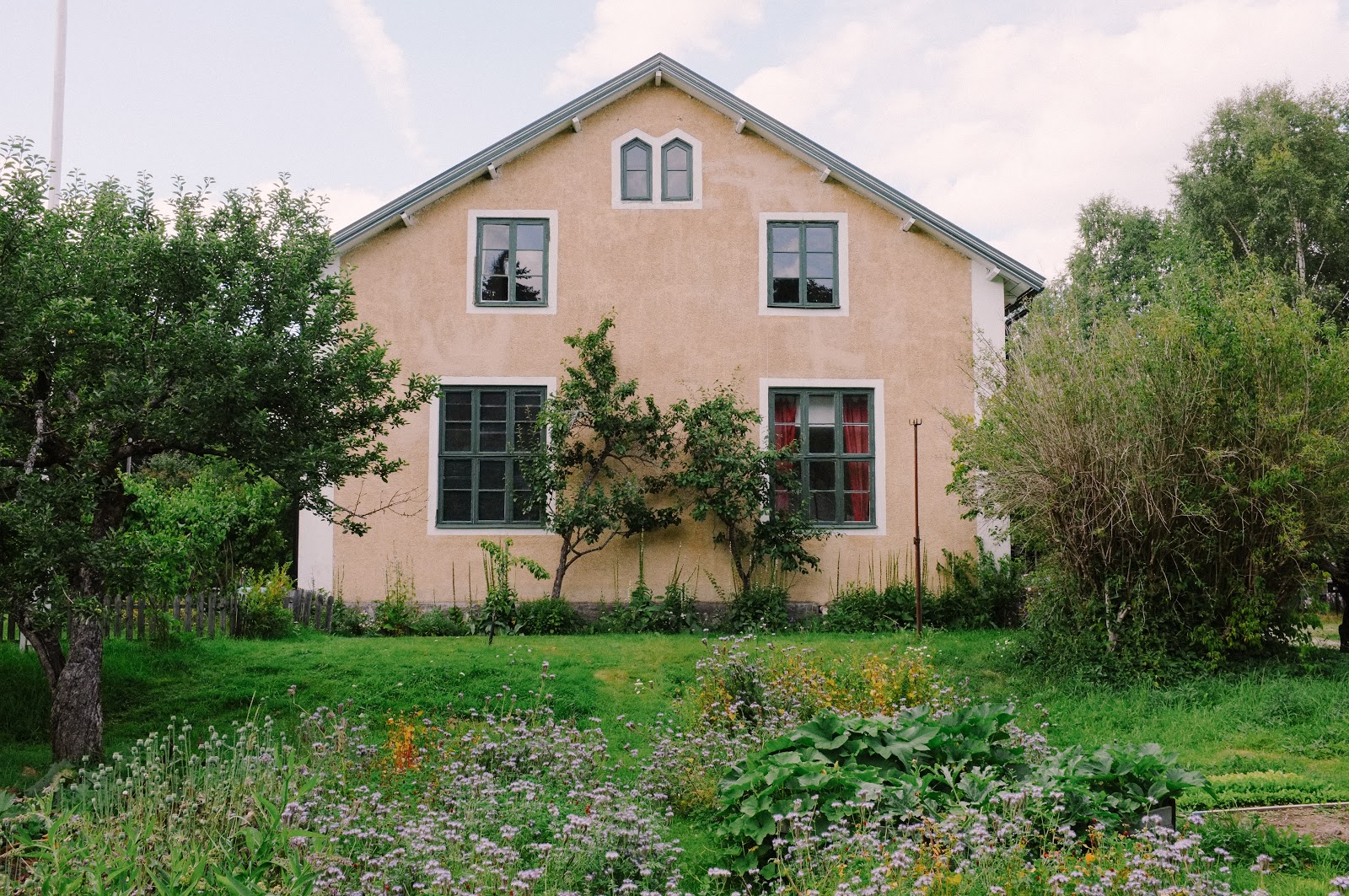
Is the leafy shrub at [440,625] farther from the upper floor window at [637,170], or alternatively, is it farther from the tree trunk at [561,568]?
the upper floor window at [637,170]

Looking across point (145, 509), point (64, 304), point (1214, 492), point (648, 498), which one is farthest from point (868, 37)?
point (145, 509)

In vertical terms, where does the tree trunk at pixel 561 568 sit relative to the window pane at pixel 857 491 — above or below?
below

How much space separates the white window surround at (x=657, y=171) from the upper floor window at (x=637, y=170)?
5 centimetres

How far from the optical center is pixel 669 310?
1469 centimetres

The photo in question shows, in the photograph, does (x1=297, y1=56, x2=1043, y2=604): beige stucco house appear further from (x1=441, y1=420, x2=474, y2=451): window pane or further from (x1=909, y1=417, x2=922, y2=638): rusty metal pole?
(x1=909, y1=417, x2=922, y2=638): rusty metal pole

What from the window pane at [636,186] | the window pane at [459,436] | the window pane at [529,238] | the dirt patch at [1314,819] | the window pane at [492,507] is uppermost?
the window pane at [636,186]

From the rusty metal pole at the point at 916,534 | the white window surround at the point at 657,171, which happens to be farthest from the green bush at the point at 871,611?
the white window surround at the point at 657,171

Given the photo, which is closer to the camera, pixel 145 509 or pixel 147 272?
pixel 147 272

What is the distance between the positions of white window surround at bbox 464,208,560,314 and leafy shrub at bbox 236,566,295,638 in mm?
4760

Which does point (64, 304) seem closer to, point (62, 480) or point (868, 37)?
point (62, 480)

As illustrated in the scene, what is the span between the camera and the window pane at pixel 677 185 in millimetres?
14930

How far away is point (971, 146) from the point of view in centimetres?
1683

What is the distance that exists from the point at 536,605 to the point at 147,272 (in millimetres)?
7213

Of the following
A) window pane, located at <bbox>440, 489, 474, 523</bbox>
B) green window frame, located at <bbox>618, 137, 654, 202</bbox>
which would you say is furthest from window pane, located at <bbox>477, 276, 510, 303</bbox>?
window pane, located at <bbox>440, 489, 474, 523</bbox>
